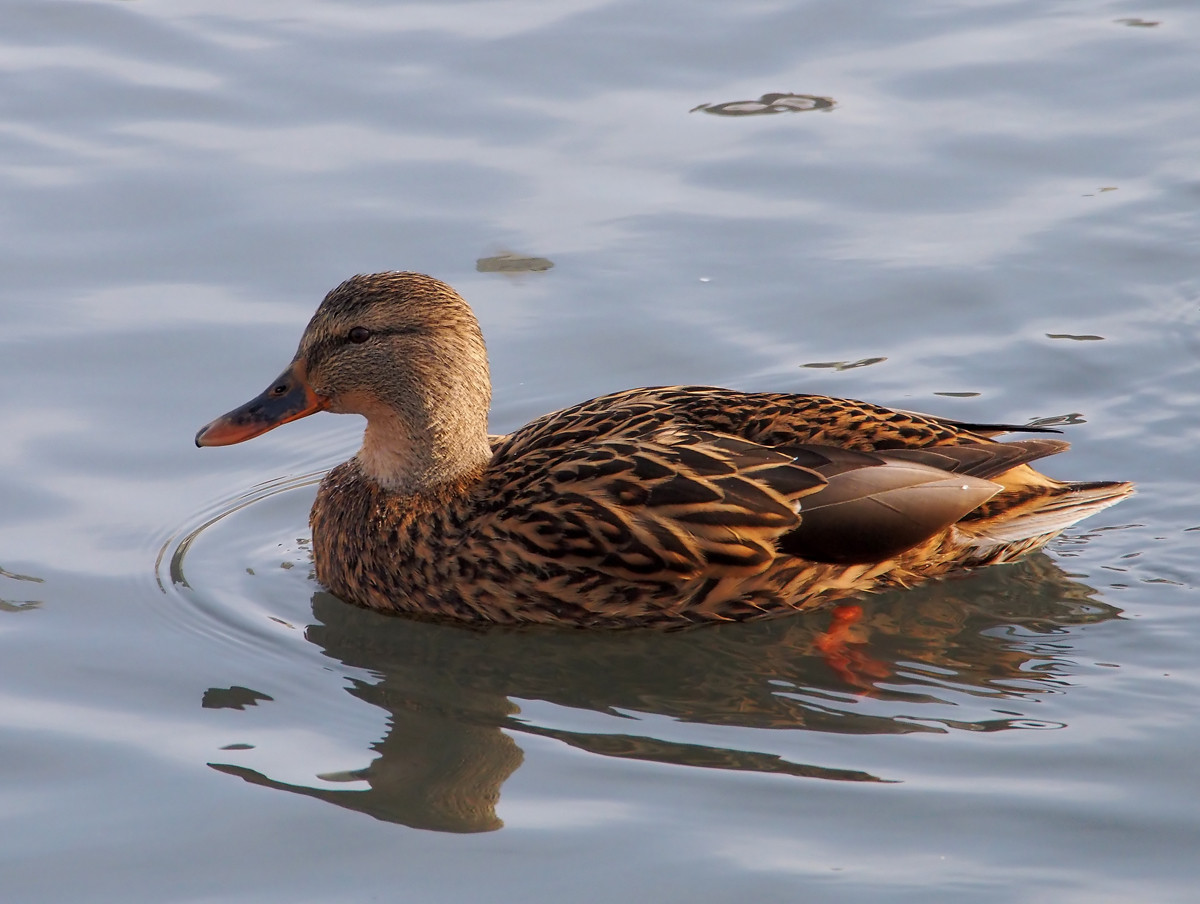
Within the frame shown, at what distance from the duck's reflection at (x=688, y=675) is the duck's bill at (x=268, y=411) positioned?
786mm

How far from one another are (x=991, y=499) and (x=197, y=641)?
3.38 meters

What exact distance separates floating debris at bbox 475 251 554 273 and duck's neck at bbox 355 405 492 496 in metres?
2.39

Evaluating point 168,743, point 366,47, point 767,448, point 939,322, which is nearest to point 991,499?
point 767,448

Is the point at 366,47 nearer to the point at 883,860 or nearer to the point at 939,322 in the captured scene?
the point at 939,322

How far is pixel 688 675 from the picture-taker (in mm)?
7383

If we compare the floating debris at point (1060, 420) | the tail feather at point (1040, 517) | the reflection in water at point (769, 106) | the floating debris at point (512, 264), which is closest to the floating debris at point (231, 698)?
the tail feather at point (1040, 517)

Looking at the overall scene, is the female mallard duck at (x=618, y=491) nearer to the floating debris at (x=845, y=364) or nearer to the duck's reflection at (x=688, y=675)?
the duck's reflection at (x=688, y=675)

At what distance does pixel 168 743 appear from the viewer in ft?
22.5

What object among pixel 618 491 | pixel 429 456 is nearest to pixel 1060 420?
pixel 618 491

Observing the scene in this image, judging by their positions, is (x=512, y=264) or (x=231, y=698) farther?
(x=512, y=264)

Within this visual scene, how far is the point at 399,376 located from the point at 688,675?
6.08ft

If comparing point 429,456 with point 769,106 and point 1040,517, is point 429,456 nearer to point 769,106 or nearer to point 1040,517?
point 1040,517

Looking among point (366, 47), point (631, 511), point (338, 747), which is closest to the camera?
point (338, 747)

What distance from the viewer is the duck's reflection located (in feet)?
21.9
